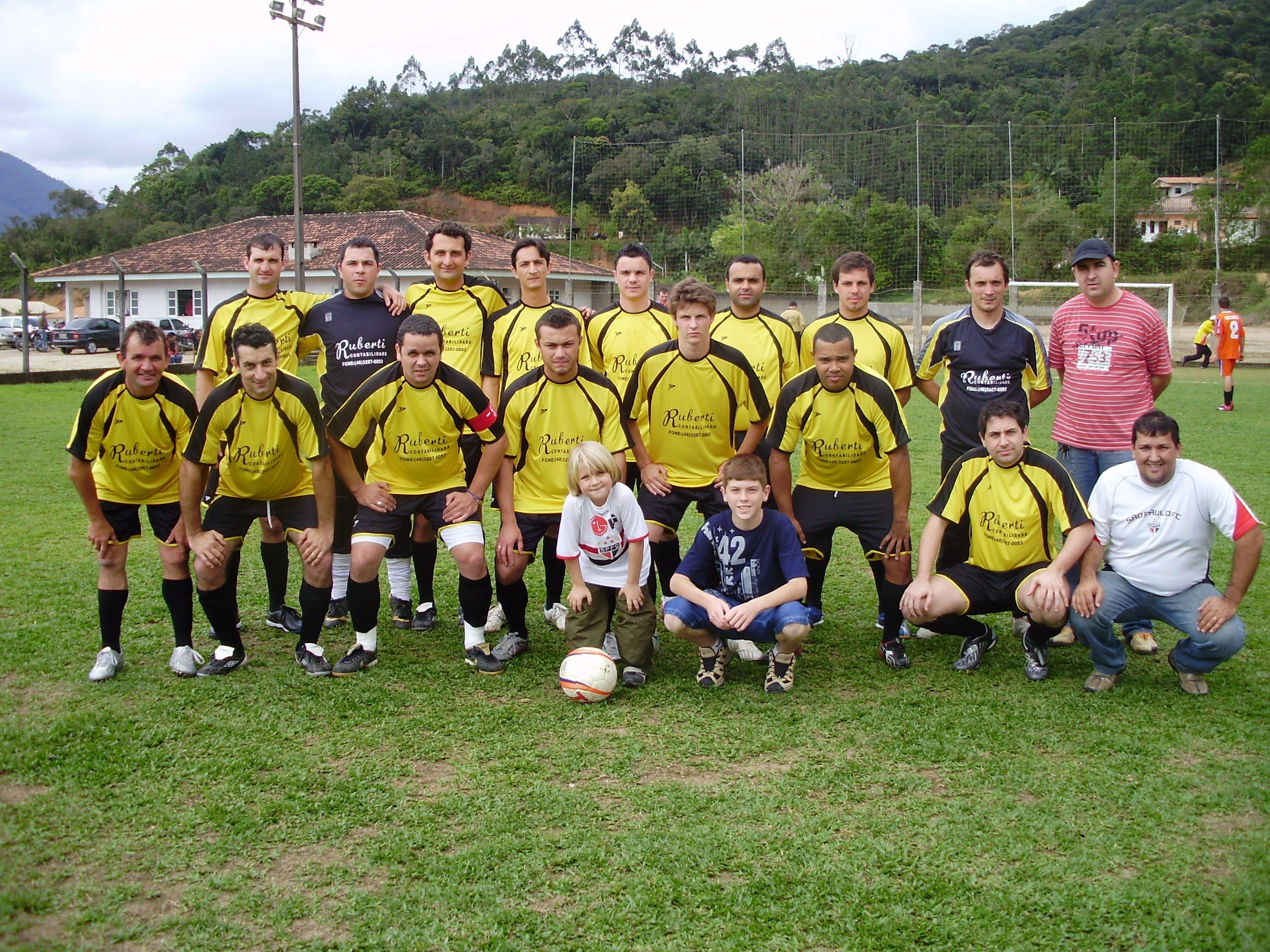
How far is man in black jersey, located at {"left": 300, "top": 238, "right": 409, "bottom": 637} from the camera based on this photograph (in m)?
5.48

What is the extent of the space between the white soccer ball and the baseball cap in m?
3.31

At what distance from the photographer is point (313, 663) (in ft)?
15.5

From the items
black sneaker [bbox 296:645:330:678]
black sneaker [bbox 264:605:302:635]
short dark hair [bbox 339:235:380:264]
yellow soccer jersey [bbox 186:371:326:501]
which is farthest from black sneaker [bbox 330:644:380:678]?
short dark hair [bbox 339:235:380:264]

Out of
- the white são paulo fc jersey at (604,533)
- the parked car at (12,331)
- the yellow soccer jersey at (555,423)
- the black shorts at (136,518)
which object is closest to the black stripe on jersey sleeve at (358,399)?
the yellow soccer jersey at (555,423)

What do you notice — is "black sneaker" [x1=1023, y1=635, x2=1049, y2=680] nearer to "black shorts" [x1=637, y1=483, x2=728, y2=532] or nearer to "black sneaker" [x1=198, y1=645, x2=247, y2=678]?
"black shorts" [x1=637, y1=483, x2=728, y2=532]

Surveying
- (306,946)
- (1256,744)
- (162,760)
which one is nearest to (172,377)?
(162,760)

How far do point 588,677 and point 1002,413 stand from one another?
230cm

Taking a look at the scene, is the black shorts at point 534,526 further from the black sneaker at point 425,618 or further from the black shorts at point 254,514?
the black shorts at point 254,514

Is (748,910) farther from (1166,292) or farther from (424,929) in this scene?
(1166,292)

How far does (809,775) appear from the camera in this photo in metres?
3.61

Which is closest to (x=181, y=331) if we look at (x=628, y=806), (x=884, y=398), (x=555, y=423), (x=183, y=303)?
(x=183, y=303)

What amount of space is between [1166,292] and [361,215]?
110 ft

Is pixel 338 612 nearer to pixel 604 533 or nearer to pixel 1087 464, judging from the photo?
pixel 604 533

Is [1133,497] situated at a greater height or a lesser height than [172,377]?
lesser
